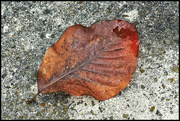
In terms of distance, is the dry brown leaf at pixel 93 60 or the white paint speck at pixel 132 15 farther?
the white paint speck at pixel 132 15

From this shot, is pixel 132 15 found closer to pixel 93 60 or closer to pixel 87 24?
pixel 87 24

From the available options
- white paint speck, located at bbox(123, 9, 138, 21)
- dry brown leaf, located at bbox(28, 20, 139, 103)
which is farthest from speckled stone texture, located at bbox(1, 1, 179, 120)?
dry brown leaf, located at bbox(28, 20, 139, 103)

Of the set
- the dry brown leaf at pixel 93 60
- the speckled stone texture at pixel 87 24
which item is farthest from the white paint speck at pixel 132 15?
the dry brown leaf at pixel 93 60

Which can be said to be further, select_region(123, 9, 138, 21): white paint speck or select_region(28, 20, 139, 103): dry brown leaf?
select_region(123, 9, 138, 21): white paint speck

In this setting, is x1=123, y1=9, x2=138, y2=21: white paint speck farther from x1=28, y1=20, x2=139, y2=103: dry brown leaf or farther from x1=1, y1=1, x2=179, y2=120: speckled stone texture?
x1=28, y1=20, x2=139, y2=103: dry brown leaf

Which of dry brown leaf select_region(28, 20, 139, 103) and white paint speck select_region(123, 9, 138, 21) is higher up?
white paint speck select_region(123, 9, 138, 21)

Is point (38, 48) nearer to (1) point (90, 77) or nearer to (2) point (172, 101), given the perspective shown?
(1) point (90, 77)

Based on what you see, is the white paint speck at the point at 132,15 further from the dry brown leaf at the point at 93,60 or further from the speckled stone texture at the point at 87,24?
the dry brown leaf at the point at 93,60

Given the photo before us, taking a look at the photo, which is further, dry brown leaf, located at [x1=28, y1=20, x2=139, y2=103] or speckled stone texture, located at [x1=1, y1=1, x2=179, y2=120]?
speckled stone texture, located at [x1=1, y1=1, x2=179, y2=120]

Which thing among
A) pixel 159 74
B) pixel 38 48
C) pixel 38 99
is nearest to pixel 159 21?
pixel 159 74

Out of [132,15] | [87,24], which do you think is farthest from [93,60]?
[132,15]
